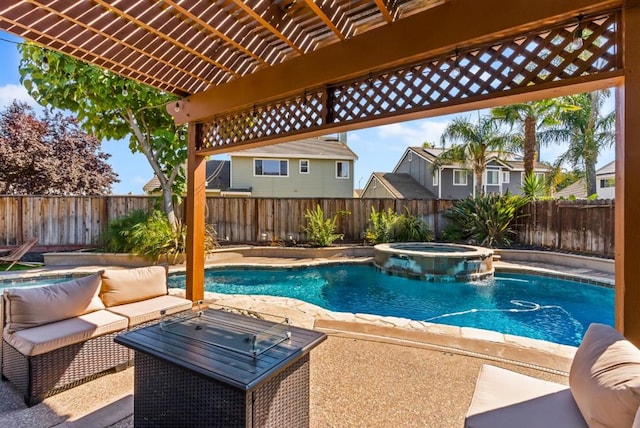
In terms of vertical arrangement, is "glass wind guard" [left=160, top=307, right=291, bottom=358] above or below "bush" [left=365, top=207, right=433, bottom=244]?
below

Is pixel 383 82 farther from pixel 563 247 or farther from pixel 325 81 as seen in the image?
pixel 563 247

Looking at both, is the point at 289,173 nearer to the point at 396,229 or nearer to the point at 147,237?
the point at 396,229

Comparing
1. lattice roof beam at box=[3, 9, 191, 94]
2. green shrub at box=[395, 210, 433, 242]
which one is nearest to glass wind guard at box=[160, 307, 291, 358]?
lattice roof beam at box=[3, 9, 191, 94]

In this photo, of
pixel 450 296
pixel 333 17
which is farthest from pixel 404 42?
pixel 450 296

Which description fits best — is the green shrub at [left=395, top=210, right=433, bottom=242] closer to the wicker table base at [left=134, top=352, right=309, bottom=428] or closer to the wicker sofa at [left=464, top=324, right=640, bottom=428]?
the wicker sofa at [left=464, top=324, right=640, bottom=428]

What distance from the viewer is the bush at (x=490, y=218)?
10414 mm

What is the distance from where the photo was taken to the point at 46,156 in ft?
40.6

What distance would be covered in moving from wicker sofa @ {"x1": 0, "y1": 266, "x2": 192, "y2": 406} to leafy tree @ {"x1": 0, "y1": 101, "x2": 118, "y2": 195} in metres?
12.0

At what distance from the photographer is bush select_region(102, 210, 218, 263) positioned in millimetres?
8344

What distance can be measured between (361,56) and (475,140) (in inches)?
509

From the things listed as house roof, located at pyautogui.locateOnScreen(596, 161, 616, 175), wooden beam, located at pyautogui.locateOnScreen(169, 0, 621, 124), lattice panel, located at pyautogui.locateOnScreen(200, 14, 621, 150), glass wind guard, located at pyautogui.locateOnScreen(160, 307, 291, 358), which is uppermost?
house roof, located at pyautogui.locateOnScreen(596, 161, 616, 175)

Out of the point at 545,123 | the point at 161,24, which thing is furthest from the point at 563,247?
the point at 161,24

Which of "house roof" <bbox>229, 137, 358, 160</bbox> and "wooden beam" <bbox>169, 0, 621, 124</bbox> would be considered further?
"house roof" <bbox>229, 137, 358, 160</bbox>

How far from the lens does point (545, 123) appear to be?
11.9 metres
